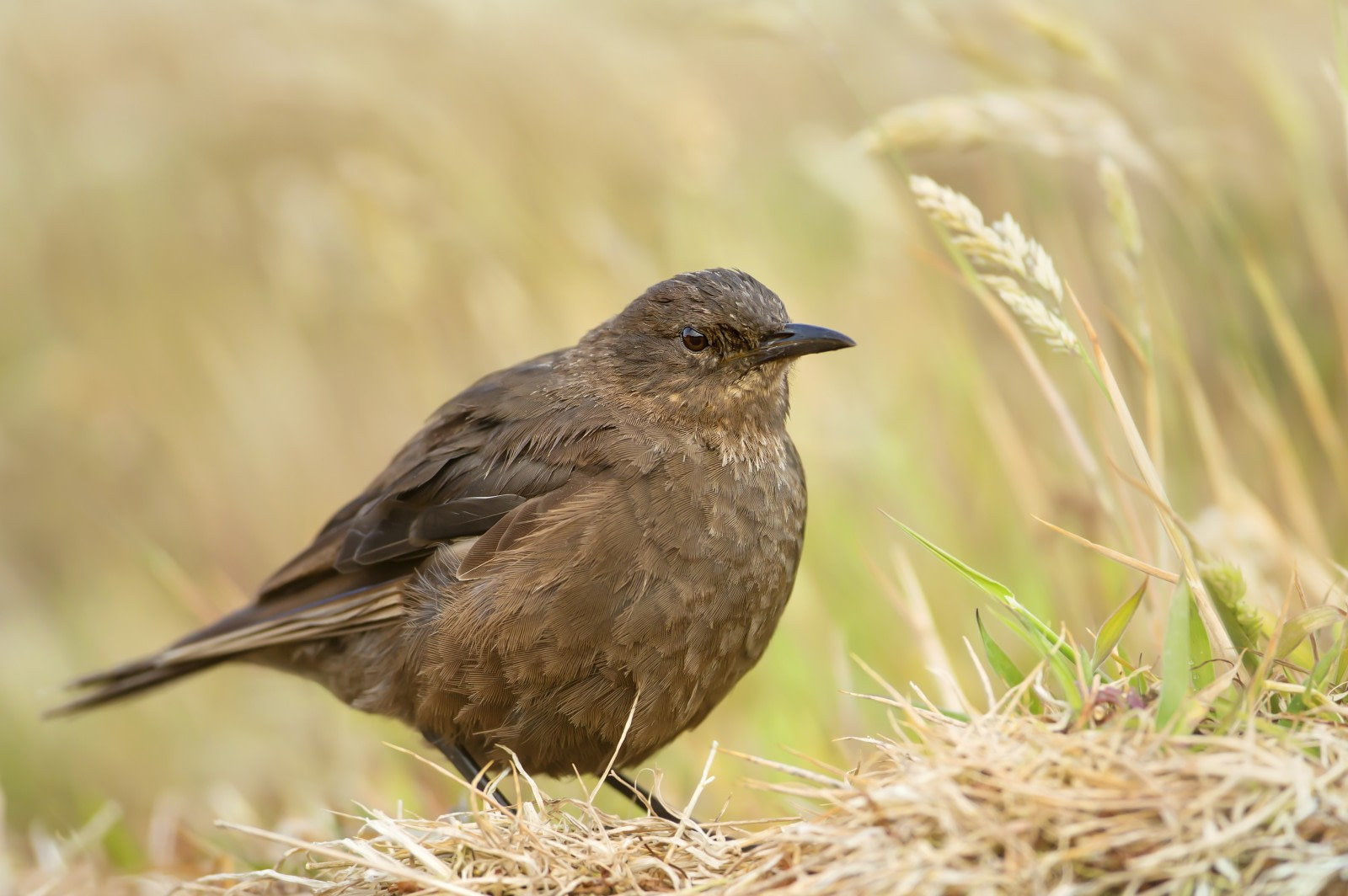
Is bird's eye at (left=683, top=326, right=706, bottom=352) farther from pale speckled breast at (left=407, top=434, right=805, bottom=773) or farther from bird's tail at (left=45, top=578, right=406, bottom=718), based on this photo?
bird's tail at (left=45, top=578, right=406, bottom=718)

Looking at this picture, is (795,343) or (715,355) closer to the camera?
(795,343)

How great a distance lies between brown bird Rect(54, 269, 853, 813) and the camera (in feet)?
11.3

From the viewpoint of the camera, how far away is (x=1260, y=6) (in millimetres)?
6836

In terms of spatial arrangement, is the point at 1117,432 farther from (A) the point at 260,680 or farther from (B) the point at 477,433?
(A) the point at 260,680

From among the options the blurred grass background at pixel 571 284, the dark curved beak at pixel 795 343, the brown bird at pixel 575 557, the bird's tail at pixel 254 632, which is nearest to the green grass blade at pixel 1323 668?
the blurred grass background at pixel 571 284

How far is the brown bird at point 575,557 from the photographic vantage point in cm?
345

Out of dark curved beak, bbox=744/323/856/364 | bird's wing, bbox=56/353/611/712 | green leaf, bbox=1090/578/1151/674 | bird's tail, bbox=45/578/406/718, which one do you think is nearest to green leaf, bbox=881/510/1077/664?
green leaf, bbox=1090/578/1151/674

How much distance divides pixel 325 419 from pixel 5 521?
6.44ft

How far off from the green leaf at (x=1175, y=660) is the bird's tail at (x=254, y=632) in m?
2.29

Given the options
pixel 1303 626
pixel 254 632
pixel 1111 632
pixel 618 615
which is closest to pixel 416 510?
pixel 254 632

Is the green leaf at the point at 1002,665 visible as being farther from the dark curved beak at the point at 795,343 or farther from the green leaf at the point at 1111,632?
the dark curved beak at the point at 795,343

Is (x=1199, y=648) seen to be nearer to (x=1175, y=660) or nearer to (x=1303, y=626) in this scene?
(x=1303, y=626)

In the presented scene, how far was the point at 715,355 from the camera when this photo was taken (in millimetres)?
3924

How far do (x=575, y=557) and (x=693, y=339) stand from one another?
0.84 m
